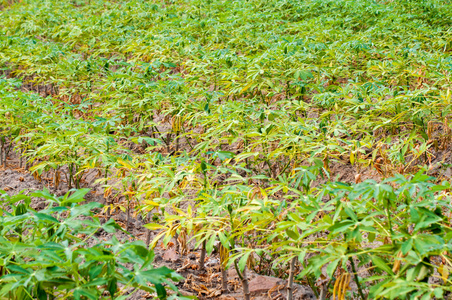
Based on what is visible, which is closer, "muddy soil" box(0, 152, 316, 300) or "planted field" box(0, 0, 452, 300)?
"planted field" box(0, 0, 452, 300)

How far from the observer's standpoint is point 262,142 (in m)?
2.26

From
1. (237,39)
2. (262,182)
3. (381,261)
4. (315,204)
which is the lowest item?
(262,182)

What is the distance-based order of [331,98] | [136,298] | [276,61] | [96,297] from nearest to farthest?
[96,297] < [136,298] < [331,98] < [276,61]

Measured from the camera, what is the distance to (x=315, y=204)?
4.70 ft

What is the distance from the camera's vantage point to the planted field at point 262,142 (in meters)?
1.39

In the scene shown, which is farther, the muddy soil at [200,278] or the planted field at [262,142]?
the muddy soil at [200,278]

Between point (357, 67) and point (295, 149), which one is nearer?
point (295, 149)

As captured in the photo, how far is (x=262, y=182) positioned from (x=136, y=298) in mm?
1188

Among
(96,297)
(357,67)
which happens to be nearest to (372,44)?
(357,67)

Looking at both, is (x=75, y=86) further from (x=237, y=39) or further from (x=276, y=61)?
(x=276, y=61)

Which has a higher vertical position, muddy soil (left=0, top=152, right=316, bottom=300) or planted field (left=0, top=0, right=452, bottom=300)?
planted field (left=0, top=0, right=452, bottom=300)

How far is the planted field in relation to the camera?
139 centimetres

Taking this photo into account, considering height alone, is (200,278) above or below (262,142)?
below

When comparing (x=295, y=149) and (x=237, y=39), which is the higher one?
(x=237, y=39)
